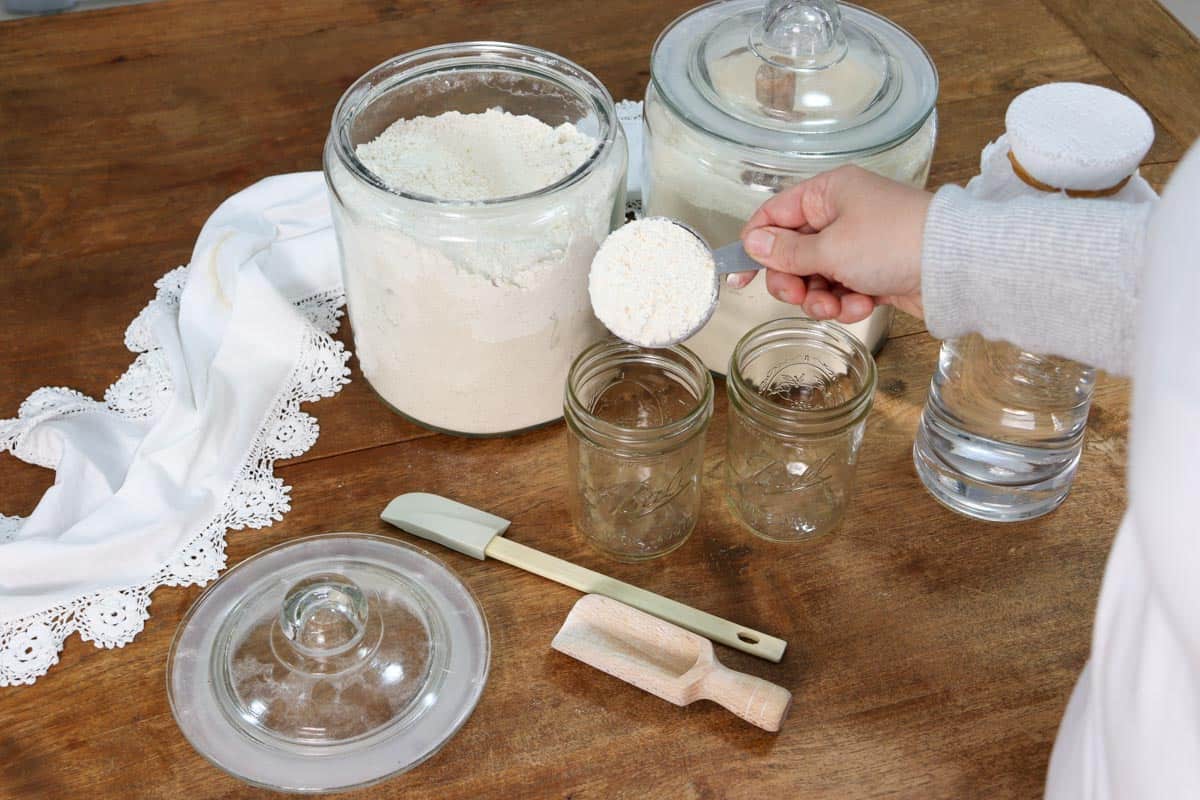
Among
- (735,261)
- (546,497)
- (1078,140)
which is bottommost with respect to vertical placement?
(546,497)

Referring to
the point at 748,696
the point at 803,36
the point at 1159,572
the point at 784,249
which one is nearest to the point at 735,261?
the point at 784,249

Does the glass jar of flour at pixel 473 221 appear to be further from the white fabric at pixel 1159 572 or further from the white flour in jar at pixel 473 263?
the white fabric at pixel 1159 572

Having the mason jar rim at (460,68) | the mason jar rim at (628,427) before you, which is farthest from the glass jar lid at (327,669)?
the mason jar rim at (460,68)

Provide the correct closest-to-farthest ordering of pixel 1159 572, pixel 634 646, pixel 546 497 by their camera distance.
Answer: pixel 1159 572, pixel 634 646, pixel 546 497

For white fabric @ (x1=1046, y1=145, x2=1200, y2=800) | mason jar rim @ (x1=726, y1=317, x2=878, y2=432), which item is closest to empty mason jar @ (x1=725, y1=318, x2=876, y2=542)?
mason jar rim @ (x1=726, y1=317, x2=878, y2=432)

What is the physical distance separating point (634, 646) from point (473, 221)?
26 cm

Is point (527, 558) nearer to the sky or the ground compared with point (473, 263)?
nearer to the ground

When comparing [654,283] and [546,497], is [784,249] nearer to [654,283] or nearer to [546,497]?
[654,283]

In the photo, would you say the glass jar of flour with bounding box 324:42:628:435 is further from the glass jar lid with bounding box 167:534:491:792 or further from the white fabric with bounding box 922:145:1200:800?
the white fabric with bounding box 922:145:1200:800

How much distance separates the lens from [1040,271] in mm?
534

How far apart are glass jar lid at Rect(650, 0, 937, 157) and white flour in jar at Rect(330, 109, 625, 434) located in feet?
0.24

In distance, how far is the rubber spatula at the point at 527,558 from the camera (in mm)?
645

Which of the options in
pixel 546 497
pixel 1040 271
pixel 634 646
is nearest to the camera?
pixel 1040 271

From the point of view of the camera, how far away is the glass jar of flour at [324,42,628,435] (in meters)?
0.69
